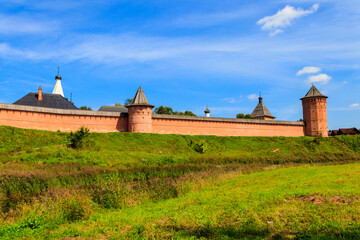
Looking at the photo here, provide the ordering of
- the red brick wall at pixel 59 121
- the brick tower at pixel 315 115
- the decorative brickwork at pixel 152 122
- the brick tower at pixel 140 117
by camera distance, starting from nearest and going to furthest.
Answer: the red brick wall at pixel 59 121, the decorative brickwork at pixel 152 122, the brick tower at pixel 140 117, the brick tower at pixel 315 115

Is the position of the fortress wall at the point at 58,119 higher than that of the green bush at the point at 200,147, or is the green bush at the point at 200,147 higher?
the fortress wall at the point at 58,119

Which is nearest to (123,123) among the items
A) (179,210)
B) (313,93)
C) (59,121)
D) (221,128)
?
(59,121)

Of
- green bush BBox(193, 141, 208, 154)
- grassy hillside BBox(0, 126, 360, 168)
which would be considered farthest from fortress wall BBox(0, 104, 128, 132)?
green bush BBox(193, 141, 208, 154)

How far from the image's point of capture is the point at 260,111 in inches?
1847

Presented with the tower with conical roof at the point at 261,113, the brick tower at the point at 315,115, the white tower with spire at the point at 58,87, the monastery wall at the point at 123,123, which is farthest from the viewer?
the tower with conical roof at the point at 261,113

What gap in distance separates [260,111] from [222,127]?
15.5m

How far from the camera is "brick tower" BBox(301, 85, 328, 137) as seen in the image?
36.5 metres

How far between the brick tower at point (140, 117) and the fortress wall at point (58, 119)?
120cm

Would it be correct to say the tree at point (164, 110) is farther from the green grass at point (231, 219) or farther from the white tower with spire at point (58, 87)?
the green grass at point (231, 219)

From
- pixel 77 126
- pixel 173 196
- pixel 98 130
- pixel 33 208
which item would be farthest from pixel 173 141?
pixel 33 208

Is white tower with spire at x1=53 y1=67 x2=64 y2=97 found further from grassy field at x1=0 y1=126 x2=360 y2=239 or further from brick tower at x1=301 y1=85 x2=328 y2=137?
brick tower at x1=301 y1=85 x2=328 y2=137

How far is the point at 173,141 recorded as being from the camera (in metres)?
28.1

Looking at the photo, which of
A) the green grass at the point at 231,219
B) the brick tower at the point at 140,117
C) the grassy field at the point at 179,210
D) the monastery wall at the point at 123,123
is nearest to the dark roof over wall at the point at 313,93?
the monastery wall at the point at 123,123

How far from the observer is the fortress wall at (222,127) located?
1233 inches
